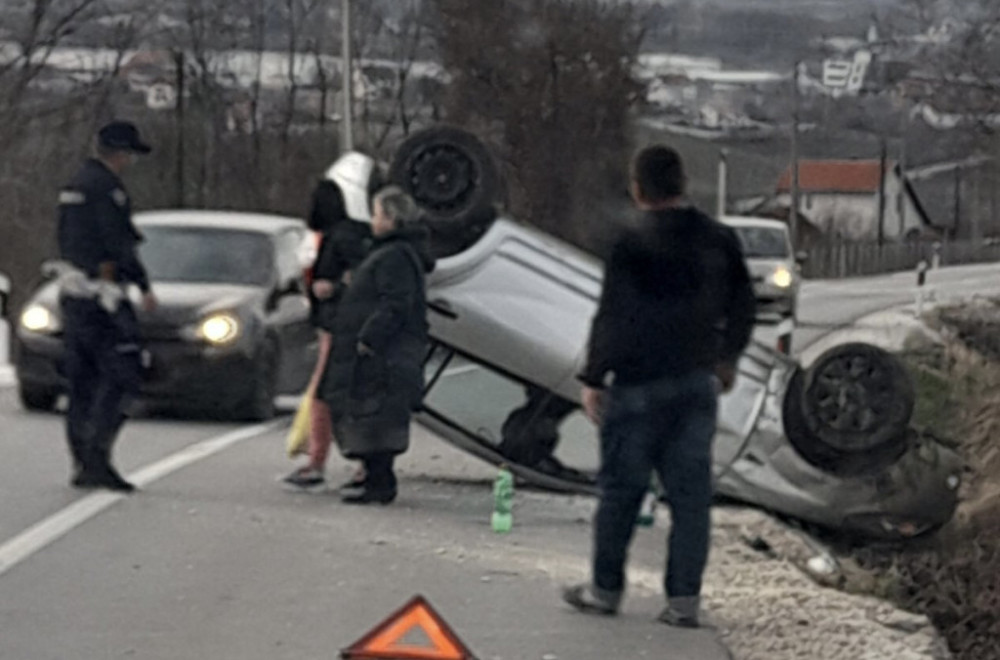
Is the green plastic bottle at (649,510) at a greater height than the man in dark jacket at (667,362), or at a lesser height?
lesser

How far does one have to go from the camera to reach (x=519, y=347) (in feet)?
33.6

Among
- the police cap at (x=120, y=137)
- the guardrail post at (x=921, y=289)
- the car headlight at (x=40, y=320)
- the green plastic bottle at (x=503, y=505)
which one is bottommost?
the guardrail post at (x=921, y=289)

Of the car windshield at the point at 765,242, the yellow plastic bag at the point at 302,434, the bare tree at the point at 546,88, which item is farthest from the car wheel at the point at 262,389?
the bare tree at the point at 546,88

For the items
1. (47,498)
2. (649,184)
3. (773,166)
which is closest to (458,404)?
(47,498)

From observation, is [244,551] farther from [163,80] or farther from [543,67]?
[163,80]

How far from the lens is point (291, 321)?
15.3 m

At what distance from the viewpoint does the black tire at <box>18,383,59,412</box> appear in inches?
574

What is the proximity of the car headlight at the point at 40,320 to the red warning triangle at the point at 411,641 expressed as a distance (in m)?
9.89

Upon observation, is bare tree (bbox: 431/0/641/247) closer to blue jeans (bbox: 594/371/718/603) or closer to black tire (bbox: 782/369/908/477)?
black tire (bbox: 782/369/908/477)

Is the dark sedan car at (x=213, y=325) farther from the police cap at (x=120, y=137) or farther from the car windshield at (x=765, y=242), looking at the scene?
the car windshield at (x=765, y=242)

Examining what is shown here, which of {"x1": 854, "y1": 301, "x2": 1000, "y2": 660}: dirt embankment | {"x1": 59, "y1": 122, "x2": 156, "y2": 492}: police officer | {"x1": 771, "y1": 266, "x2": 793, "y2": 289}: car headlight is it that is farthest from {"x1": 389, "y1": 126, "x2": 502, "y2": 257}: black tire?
{"x1": 771, "y1": 266, "x2": 793, "y2": 289}: car headlight

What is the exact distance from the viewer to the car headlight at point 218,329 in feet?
46.6

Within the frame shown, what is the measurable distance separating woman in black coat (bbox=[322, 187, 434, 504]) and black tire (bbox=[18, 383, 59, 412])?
5122 millimetres

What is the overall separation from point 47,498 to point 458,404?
2178 mm
